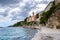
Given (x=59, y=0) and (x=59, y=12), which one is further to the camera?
→ (x=59, y=0)

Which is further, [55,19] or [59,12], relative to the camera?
[55,19]

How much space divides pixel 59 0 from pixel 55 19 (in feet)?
110

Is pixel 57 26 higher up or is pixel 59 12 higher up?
pixel 59 12

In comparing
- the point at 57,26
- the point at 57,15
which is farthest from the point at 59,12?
the point at 57,26

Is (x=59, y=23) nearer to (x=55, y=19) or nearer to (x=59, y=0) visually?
(x=55, y=19)

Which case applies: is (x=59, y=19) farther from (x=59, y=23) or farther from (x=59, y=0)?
(x=59, y=0)

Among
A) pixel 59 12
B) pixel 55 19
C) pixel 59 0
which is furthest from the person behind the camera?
pixel 59 0

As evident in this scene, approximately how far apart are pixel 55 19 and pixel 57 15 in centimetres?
234

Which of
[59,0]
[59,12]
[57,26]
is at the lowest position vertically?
[57,26]

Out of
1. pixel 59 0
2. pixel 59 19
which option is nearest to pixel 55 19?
pixel 59 19

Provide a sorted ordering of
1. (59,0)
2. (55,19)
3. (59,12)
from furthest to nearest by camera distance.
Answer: (59,0) < (55,19) < (59,12)

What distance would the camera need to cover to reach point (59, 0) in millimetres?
80312

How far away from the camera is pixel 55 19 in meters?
48.2

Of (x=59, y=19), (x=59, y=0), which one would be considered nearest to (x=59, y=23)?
(x=59, y=19)
